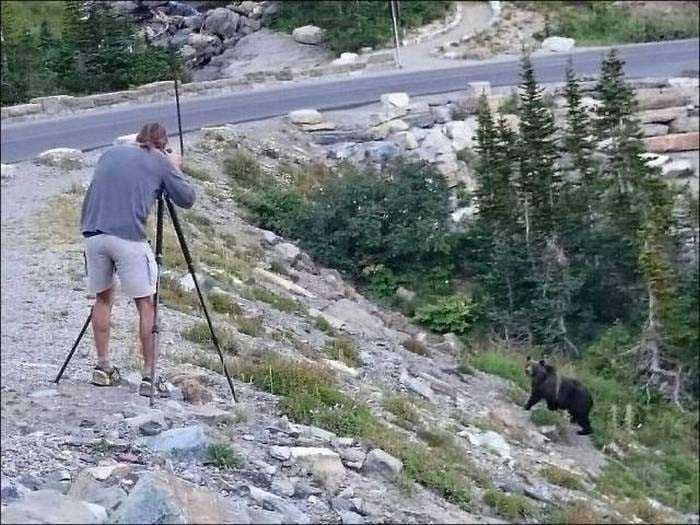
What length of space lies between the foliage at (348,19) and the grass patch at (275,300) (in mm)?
2996

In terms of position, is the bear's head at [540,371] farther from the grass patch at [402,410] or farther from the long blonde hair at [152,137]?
the long blonde hair at [152,137]

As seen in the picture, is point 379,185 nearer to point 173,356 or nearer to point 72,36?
point 173,356

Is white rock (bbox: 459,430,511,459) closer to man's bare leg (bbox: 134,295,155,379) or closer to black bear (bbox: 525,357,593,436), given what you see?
black bear (bbox: 525,357,593,436)

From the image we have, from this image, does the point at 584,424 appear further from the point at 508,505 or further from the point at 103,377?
the point at 103,377

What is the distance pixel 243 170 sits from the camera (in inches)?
606

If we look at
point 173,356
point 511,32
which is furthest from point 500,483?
point 511,32

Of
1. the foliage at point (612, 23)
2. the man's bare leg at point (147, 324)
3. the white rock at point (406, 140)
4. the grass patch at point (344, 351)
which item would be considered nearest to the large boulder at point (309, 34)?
the grass patch at point (344, 351)

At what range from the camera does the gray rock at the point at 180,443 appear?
23.9 ft

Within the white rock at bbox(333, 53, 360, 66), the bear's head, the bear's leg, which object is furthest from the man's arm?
the white rock at bbox(333, 53, 360, 66)

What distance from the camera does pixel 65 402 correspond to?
7895 mm

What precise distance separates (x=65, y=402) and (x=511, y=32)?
2661 cm

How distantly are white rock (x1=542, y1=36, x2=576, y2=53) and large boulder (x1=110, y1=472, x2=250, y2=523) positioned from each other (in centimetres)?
2595

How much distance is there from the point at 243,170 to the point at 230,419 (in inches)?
300

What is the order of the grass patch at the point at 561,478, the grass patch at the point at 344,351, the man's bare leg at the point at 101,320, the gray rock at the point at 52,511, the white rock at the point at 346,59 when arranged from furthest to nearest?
the white rock at the point at 346,59
the grass patch at the point at 344,351
the grass patch at the point at 561,478
the man's bare leg at the point at 101,320
the gray rock at the point at 52,511
